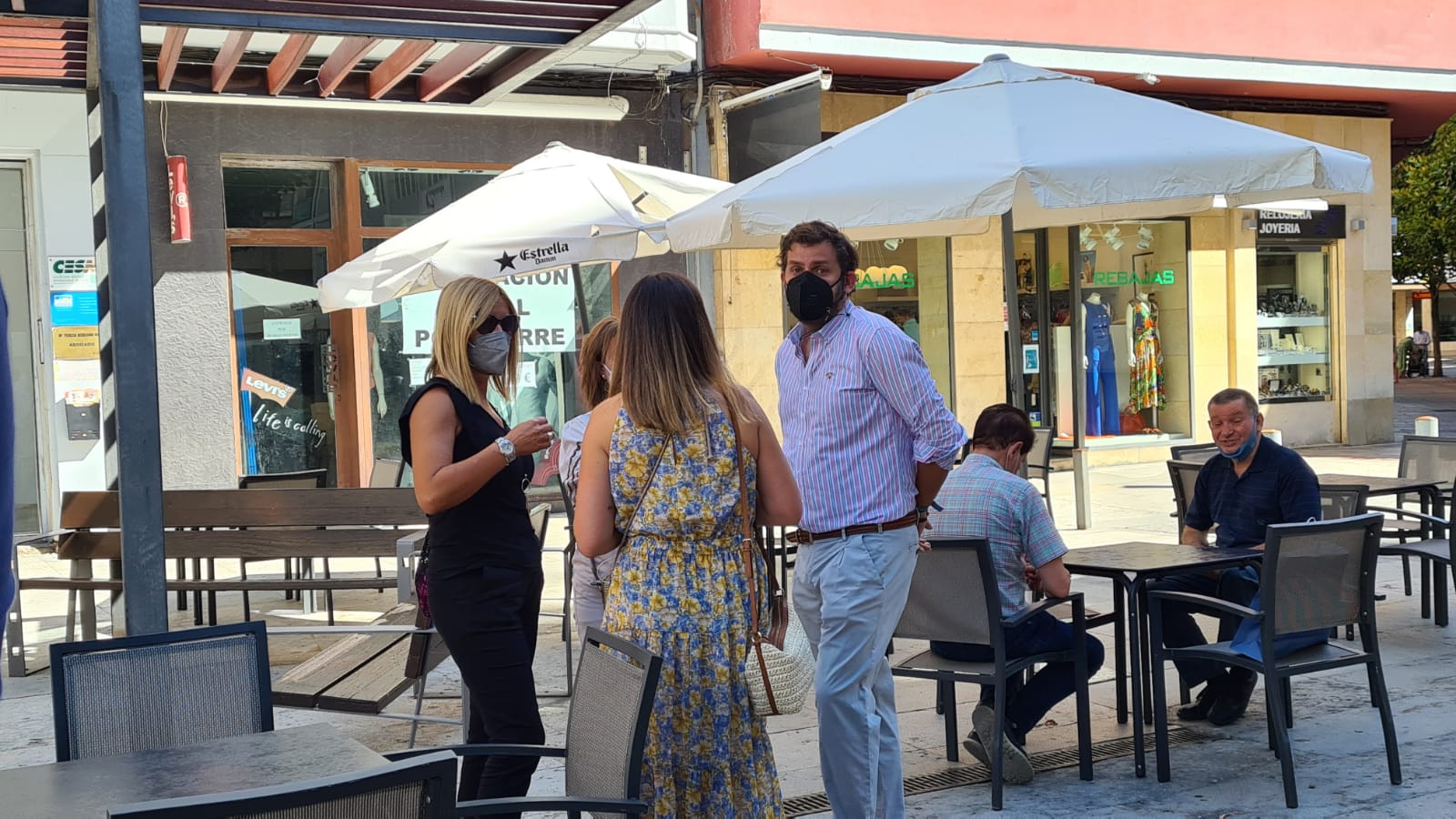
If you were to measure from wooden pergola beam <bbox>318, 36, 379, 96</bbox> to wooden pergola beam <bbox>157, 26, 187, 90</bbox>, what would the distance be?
102 cm

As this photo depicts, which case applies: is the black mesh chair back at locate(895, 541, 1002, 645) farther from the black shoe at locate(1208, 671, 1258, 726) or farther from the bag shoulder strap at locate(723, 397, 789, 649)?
the black shoe at locate(1208, 671, 1258, 726)

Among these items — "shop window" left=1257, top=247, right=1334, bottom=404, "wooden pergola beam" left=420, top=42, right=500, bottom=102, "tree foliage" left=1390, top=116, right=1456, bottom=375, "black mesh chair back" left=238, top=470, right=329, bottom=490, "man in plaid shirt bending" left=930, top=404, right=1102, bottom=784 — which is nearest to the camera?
"man in plaid shirt bending" left=930, top=404, right=1102, bottom=784

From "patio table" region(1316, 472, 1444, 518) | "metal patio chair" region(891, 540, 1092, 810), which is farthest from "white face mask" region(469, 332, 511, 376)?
"patio table" region(1316, 472, 1444, 518)

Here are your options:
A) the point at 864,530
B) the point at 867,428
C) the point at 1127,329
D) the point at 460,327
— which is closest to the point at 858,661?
the point at 864,530

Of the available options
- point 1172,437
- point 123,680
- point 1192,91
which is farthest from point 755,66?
point 123,680

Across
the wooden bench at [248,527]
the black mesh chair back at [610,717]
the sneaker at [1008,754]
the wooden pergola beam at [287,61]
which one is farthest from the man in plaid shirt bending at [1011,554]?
the wooden pergola beam at [287,61]

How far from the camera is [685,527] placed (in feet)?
11.1

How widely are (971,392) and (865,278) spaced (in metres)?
1.70

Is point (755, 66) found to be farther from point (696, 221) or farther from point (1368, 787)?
point (1368, 787)

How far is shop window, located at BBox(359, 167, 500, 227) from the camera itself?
1267 centimetres

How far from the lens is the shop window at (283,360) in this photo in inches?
481

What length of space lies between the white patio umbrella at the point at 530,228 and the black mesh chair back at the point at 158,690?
4575mm

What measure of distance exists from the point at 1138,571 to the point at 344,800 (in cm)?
363

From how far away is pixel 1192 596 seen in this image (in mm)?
4902
